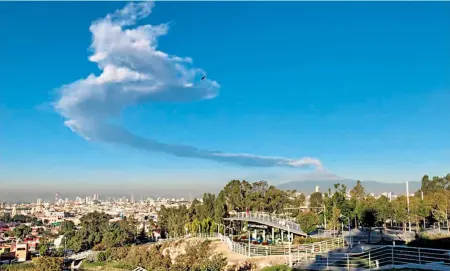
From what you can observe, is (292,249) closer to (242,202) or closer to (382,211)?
(382,211)

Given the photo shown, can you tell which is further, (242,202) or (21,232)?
(21,232)

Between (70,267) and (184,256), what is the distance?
21578 millimetres

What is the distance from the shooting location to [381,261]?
1296cm

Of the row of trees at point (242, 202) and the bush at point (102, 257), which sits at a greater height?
the row of trees at point (242, 202)

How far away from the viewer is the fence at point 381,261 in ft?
36.8

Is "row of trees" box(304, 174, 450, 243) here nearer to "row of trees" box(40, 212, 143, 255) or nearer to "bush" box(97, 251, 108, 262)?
"bush" box(97, 251, 108, 262)

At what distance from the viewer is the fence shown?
36.8 feet

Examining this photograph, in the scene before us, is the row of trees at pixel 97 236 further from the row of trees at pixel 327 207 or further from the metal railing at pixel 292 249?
the metal railing at pixel 292 249

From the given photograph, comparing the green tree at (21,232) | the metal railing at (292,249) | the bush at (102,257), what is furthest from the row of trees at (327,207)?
the green tree at (21,232)

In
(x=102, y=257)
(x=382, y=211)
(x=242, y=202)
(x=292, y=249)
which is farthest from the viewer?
(x=102, y=257)

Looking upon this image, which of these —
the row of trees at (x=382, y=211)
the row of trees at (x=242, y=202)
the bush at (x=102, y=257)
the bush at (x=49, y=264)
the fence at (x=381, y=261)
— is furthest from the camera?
the bush at (x=102, y=257)

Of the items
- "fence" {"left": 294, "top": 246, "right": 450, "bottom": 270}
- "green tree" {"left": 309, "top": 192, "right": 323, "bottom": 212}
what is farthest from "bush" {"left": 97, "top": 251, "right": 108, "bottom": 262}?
"fence" {"left": 294, "top": 246, "right": 450, "bottom": 270}

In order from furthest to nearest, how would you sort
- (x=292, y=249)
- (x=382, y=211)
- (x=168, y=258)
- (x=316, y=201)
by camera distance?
(x=316, y=201), (x=168, y=258), (x=382, y=211), (x=292, y=249)

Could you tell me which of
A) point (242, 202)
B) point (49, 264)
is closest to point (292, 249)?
point (242, 202)
